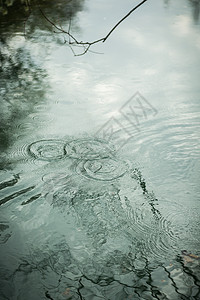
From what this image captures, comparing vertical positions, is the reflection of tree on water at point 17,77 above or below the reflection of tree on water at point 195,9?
below

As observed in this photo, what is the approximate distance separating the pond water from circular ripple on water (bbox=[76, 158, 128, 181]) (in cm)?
1

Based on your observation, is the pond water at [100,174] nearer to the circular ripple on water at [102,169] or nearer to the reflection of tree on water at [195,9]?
the circular ripple on water at [102,169]

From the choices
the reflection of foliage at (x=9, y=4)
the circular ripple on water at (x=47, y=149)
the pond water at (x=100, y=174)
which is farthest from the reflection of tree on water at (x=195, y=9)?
the circular ripple on water at (x=47, y=149)

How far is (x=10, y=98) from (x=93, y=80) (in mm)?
1699

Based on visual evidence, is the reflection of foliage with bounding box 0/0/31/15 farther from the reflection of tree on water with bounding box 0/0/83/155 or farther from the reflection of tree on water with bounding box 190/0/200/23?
the reflection of tree on water with bounding box 190/0/200/23

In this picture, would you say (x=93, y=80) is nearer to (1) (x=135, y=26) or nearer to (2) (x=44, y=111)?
(2) (x=44, y=111)

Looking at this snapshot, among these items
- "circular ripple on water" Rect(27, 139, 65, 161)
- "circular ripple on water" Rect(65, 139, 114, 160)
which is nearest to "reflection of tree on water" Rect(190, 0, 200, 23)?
"circular ripple on water" Rect(65, 139, 114, 160)

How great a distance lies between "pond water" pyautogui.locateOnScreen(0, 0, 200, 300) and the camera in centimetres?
239

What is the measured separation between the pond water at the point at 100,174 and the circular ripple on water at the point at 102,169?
0.04 feet

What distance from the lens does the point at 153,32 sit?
836 cm

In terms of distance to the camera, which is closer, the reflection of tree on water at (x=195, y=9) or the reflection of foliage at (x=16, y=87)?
the reflection of foliage at (x=16, y=87)

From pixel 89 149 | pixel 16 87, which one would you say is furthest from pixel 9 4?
pixel 89 149

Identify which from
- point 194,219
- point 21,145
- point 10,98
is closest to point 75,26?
point 10,98

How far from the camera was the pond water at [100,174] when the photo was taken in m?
2.39
